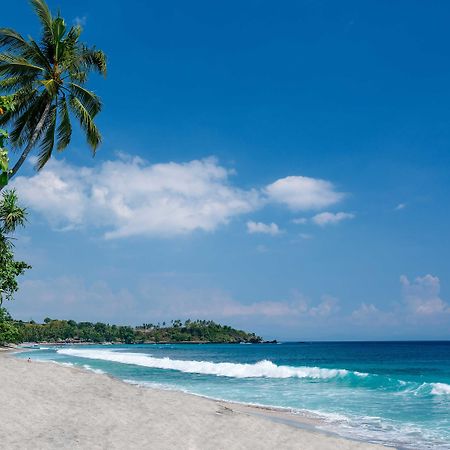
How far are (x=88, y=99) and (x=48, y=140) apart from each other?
2044mm

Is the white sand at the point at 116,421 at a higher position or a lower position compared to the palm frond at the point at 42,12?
lower

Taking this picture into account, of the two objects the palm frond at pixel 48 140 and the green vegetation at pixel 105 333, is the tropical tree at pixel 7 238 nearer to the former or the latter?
the palm frond at pixel 48 140

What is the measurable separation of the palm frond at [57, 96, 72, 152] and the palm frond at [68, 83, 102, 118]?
50 centimetres

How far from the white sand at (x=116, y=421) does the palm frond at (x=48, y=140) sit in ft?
26.3

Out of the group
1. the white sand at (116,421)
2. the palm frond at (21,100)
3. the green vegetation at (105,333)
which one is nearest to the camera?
the white sand at (116,421)

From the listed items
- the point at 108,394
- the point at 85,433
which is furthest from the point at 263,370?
the point at 85,433

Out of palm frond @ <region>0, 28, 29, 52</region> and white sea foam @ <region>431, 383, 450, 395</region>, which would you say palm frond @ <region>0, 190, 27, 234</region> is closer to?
palm frond @ <region>0, 28, 29, 52</region>

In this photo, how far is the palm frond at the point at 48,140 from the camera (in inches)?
697

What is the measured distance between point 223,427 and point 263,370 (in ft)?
85.1

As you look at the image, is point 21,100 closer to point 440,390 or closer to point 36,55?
point 36,55

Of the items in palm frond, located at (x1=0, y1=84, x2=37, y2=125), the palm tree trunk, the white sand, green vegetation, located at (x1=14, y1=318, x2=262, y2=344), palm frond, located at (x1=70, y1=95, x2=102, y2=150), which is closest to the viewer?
the white sand

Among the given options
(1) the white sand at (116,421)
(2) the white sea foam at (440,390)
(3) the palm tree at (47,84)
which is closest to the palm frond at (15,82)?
(3) the palm tree at (47,84)

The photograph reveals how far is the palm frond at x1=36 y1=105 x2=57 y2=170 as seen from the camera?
58.1 ft

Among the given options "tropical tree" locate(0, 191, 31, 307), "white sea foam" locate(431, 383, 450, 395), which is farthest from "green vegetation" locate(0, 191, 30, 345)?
"white sea foam" locate(431, 383, 450, 395)
